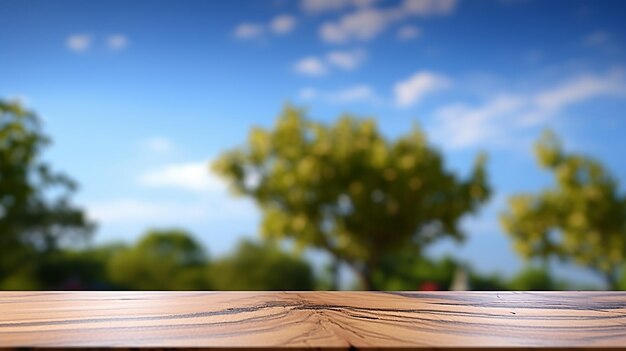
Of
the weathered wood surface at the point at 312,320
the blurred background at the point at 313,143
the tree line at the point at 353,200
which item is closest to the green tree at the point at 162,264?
the blurred background at the point at 313,143

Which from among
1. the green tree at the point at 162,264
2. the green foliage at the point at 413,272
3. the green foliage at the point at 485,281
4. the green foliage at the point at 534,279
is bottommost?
the green foliage at the point at 534,279

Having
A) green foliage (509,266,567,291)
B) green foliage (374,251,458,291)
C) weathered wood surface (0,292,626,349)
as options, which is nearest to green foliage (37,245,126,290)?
green foliage (374,251,458,291)

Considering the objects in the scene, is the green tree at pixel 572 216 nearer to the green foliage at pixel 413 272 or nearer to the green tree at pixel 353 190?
the green tree at pixel 353 190

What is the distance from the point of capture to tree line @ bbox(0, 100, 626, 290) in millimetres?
10086

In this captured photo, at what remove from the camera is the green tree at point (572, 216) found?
10.1 meters

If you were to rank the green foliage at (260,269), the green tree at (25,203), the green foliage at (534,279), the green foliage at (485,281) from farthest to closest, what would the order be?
the green foliage at (485,281)
the green foliage at (260,269)
the green foliage at (534,279)
the green tree at (25,203)

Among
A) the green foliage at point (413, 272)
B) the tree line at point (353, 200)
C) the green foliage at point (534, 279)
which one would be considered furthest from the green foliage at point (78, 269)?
the green foliage at point (534, 279)

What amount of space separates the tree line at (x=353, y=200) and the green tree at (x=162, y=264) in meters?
1.44

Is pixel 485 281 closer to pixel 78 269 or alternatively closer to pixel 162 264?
pixel 162 264

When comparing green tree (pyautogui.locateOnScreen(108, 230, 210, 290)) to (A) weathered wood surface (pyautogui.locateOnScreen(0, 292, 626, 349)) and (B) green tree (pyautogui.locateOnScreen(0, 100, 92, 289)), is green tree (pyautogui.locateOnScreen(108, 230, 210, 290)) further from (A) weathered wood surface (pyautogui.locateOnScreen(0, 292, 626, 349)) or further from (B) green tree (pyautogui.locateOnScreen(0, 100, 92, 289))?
(A) weathered wood surface (pyautogui.locateOnScreen(0, 292, 626, 349))

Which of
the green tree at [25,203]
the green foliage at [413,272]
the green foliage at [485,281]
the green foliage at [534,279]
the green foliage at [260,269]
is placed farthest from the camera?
the green foliage at [413,272]

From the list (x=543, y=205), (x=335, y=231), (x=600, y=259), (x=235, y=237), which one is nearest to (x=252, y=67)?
(x=235, y=237)

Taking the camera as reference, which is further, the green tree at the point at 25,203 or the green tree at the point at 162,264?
the green tree at the point at 162,264

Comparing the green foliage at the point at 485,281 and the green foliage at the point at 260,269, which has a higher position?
the green foliage at the point at 260,269
